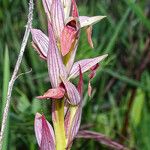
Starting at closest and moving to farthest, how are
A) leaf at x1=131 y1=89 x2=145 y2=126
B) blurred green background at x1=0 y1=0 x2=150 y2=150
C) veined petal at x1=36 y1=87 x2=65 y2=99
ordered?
veined petal at x1=36 y1=87 x2=65 y2=99 < blurred green background at x1=0 y1=0 x2=150 y2=150 < leaf at x1=131 y1=89 x2=145 y2=126

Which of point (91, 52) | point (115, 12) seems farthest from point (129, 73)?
point (91, 52)

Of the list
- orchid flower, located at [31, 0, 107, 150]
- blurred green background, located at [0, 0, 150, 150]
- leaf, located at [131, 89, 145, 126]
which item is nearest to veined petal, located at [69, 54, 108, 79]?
orchid flower, located at [31, 0, 107, 150]

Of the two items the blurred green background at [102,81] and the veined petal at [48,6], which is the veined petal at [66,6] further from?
the blurred green background at [102,81]

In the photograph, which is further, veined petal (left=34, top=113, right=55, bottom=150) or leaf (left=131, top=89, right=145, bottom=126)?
leaf (left=131, top=89, right=145, bottom=126)

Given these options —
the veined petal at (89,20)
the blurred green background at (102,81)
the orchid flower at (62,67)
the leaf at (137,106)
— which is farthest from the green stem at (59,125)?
the leaf at (137,106)

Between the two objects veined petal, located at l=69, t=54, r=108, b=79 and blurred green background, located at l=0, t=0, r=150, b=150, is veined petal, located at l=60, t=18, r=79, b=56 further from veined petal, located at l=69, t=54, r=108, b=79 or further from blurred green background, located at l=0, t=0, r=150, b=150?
blurred green background, located at l=0, t=0, r=150, b=150

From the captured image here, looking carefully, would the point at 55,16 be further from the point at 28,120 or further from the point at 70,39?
the point at 28,120

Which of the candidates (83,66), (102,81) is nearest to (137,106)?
(102,81)
